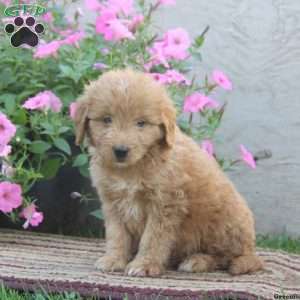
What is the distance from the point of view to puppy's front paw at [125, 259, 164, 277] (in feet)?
15.6

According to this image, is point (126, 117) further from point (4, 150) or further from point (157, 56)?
point (157, 56)

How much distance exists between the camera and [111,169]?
4918 mm

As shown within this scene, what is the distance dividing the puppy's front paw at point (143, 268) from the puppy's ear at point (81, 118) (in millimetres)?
739

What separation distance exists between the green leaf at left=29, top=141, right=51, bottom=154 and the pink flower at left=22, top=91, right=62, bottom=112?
0.25 m

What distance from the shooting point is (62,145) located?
5938mm

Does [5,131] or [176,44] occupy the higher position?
[176,44]

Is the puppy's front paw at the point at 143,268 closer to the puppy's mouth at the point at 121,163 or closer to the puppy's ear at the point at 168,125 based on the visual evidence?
the puppy's mouth at the point at 121,163

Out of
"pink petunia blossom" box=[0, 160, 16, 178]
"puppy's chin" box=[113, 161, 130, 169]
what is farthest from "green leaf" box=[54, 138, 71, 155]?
"puppy's chin" box=[113, 161, 130, 169]

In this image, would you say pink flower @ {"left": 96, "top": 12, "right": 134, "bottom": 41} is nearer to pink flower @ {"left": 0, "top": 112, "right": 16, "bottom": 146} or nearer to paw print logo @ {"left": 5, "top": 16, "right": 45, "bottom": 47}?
paw print logo @ {"left": 5, "top": 16, "right": 45, "bottom": 47}

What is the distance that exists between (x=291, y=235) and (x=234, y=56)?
151cm

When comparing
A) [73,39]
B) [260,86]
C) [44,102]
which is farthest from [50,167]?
[260,86]

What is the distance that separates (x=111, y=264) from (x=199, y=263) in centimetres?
49

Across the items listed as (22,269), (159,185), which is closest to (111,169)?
(159,185)

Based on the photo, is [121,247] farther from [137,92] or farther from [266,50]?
[266,50]
